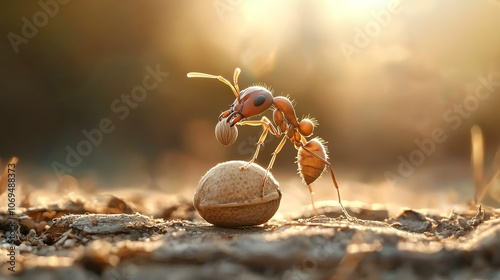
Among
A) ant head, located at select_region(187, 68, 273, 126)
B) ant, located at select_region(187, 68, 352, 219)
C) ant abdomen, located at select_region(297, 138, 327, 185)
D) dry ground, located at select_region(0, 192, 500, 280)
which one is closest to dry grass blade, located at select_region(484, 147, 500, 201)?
ant, located at select_region(187, 68, 352, 219)

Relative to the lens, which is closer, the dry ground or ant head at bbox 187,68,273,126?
the dry ground

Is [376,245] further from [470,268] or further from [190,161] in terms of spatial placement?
[190,161]

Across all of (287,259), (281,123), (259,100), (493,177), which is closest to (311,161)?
(281,123)

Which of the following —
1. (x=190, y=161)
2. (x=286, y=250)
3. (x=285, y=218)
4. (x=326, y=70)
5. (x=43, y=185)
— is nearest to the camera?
(x=286, y=250)

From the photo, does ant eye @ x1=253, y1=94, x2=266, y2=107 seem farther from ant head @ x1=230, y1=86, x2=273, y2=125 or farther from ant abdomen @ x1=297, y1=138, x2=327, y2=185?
ant abdomen @ x1=297, y1=138, x2=327, y2=185

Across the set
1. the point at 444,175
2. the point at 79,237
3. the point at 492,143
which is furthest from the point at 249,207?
the point at 492,143

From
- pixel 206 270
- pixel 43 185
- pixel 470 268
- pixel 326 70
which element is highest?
pixel 326 70

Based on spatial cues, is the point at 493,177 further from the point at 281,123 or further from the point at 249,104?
the point at 249,104
